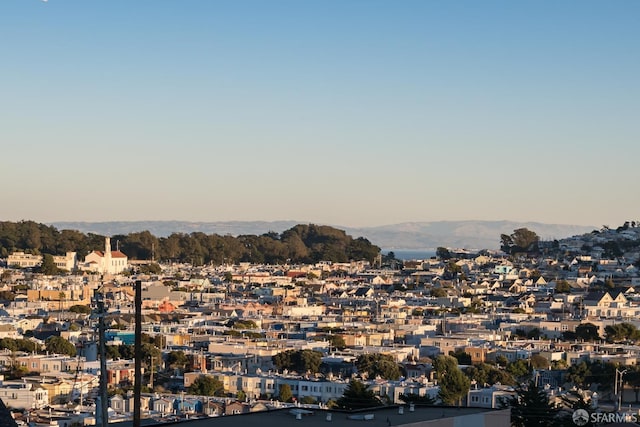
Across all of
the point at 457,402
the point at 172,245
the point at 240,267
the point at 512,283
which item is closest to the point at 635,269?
the point at 512,283

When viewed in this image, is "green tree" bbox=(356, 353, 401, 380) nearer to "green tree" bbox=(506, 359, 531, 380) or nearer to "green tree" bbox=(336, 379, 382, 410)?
"green tree" bbox=(506, 359, 531, 380)

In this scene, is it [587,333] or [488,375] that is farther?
[587,333]

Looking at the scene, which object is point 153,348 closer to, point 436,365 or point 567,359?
point 436,365

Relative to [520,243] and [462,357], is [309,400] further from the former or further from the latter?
[520,243]

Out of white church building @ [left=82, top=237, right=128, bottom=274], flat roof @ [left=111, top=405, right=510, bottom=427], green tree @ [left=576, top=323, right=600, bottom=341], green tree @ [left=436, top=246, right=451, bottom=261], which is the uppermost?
green tree @ [left=436, top=246, right=451, bottom=261]

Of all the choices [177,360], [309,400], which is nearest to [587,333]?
[177,360]

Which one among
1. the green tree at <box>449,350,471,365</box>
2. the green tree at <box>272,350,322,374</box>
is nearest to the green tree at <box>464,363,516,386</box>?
the green tree at <box>272,350,322,374</box>

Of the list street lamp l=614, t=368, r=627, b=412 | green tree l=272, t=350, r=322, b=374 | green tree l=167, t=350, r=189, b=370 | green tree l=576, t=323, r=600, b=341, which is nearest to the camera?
street lamp l=614, t=368, r=627, b=412
